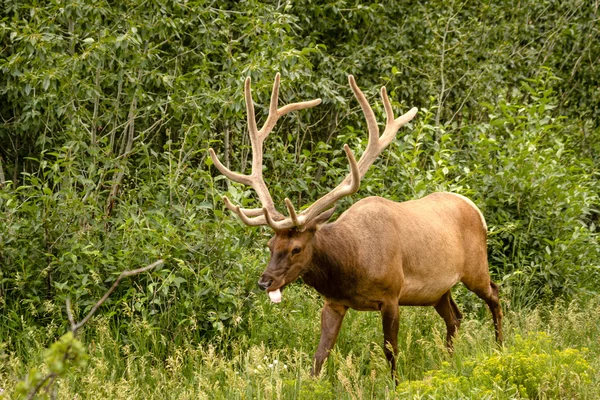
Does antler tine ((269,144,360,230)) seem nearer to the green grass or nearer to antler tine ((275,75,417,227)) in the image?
antler tine ((275,75,417,227))

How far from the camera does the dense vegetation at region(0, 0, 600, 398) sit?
6398 mm

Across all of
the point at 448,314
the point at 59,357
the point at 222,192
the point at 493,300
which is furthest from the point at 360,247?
the point at 59,357

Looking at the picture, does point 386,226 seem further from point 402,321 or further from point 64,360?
point 64,360

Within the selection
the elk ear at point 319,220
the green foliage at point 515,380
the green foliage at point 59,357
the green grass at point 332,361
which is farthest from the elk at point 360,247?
the green foliage at point 59,357

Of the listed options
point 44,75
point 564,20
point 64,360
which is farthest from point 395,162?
point 64,360

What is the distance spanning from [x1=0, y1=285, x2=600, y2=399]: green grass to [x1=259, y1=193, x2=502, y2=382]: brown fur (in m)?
0.29

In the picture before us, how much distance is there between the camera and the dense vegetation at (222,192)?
21.0 ft

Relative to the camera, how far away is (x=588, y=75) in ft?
40.0

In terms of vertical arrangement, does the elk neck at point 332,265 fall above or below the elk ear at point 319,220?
below

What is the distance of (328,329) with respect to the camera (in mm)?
6340

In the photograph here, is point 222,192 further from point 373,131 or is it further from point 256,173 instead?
point 373,131

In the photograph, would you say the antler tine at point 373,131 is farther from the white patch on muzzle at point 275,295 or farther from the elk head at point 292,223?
the white patch on muzzle at point 275,295

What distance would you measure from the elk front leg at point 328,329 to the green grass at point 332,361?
9 centimetres

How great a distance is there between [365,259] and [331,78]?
4.42 meters
